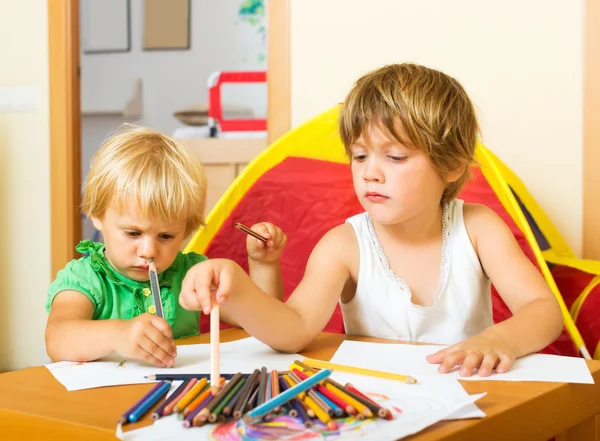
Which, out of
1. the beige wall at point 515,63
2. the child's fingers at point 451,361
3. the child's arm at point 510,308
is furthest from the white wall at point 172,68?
the child's fingers at point 451,361

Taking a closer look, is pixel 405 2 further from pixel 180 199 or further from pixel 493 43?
pixel 180 199

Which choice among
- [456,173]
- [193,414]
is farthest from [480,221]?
[193,414]

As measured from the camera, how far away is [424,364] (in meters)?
0.79

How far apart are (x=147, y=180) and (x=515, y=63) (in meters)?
1.15

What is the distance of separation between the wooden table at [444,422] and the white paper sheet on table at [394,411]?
0.01 metres

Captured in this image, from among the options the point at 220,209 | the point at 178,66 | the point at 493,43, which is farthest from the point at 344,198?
the point at 178,66

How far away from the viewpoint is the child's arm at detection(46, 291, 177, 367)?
2.60 feet

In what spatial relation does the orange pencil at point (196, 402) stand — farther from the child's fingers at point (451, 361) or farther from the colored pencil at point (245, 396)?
the child's fingers at point (451, 361)

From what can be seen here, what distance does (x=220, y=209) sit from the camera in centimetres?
160

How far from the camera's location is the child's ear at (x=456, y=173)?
111 centimetres

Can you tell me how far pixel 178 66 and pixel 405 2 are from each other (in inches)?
91.3

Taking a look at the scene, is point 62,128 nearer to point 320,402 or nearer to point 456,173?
point 456,173

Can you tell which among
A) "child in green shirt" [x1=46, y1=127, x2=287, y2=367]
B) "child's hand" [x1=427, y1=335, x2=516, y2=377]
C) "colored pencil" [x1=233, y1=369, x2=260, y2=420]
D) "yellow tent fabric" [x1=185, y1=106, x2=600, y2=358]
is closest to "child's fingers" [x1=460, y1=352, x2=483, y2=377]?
"child's hand" [x1=427, y1=335, x2=516, y2=377]

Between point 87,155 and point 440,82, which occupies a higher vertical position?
point 440,82
